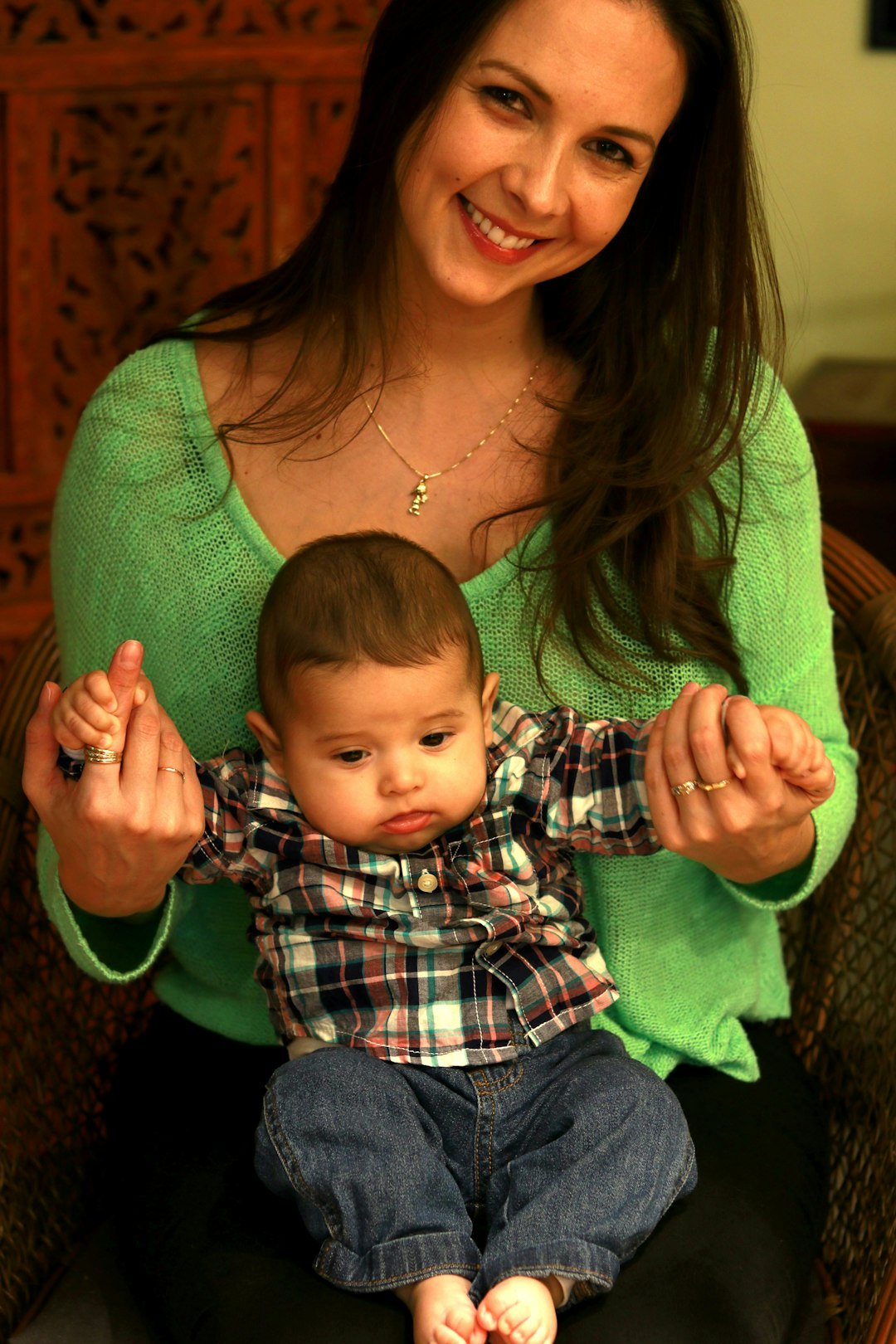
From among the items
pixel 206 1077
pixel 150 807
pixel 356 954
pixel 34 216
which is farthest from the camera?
pixel 34 216

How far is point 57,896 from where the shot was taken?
1.33 m

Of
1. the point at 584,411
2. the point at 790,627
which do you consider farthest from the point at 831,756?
the point at 584,411

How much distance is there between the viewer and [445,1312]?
43.4 inches

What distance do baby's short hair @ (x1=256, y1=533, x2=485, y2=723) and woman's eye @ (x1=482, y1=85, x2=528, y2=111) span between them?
0.38 meters

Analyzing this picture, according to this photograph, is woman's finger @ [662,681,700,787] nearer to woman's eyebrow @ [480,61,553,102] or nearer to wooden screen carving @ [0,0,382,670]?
woman's eyebrow @ [480,61,553,102]

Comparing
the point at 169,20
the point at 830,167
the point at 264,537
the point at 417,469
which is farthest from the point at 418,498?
the point at 830,167

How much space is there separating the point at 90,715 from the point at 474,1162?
19.2 inches

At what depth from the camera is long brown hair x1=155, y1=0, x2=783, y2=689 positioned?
138 cm

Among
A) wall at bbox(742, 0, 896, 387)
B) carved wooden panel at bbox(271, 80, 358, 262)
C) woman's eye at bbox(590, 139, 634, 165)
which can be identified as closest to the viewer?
woman's eye at bbox(590, 139, 634, 165)

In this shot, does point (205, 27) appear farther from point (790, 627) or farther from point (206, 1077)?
point (206, 1077)

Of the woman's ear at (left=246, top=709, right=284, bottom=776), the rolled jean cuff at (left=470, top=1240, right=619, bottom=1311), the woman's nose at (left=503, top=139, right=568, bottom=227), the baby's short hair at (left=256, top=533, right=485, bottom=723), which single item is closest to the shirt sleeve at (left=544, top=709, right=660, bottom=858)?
the baby's short hair at (left=256, top=533, right=485, bottom=723)

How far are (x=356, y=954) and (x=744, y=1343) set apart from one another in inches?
17.2

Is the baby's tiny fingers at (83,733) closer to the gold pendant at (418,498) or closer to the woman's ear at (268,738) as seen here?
the woman's ear at (268,738)

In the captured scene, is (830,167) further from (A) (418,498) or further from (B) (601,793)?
(B) (601,793)
